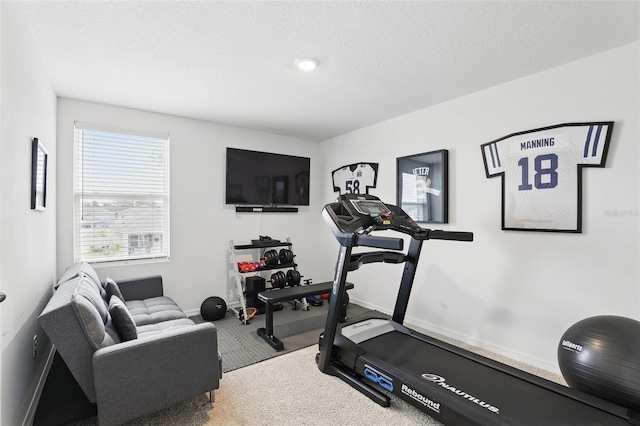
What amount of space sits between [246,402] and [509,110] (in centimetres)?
322

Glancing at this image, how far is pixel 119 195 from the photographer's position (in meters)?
3.56

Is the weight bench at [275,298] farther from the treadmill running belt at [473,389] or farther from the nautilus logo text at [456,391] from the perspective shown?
the nautilus logo text at [456,391]

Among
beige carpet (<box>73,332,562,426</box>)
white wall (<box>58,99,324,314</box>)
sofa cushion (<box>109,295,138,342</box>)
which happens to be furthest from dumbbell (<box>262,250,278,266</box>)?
sofa cushion (<box>109,295,138,342</box>)

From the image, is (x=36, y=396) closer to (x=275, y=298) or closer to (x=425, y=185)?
(x=275, y=298)

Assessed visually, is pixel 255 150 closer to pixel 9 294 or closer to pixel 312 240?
pixel 312 240

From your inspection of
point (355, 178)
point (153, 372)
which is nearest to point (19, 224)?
point (153, 372)

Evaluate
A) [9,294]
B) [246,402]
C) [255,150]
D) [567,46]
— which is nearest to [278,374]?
[246,402]

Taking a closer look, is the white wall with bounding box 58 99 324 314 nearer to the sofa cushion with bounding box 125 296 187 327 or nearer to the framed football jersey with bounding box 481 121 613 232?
the sofa cushion with bounding box 125 296 187 327

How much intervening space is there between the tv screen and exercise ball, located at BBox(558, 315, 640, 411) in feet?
11.7

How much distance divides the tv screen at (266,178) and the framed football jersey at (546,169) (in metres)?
2.68

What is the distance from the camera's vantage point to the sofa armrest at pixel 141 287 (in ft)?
10.5

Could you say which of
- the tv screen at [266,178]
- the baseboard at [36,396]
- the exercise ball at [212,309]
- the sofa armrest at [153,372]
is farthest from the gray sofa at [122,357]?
the tv screen at [266,178]

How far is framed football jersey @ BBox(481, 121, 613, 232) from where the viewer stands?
2.39 m

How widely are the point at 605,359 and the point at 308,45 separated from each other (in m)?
2.66
